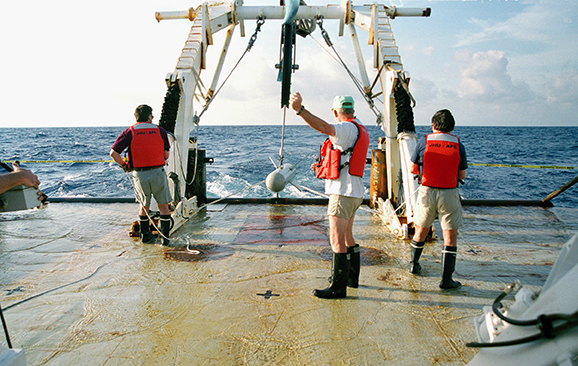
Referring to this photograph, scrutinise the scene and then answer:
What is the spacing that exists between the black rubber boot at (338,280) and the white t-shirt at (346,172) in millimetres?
651

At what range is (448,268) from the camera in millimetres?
3865

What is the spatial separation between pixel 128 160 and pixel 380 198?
465cm

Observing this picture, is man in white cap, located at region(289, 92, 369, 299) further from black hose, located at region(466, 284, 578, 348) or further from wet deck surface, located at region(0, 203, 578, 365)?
black hose, located at region(466, 284, 578, 348)

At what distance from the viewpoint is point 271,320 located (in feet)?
10.5

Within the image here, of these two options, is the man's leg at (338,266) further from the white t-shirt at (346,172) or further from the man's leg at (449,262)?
the man's leg at (449,262)

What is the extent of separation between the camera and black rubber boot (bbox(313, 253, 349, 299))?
3625mm

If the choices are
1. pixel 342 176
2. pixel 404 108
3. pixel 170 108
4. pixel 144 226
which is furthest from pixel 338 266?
pixel 170 108

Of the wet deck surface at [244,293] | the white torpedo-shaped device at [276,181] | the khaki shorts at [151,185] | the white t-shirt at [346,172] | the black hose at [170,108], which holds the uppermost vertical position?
the black hose at [170,108]

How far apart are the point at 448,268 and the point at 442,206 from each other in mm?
670

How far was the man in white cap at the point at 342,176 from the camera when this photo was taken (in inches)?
138

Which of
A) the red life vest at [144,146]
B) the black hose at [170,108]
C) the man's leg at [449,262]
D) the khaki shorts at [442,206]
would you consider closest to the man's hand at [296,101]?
the khaki shorts at [442,206]

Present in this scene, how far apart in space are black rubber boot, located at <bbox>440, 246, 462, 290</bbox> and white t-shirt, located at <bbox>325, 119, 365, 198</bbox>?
125 cm

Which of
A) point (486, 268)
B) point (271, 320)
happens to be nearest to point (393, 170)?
point (486, 268)

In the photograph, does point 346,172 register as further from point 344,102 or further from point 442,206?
point 442,206
